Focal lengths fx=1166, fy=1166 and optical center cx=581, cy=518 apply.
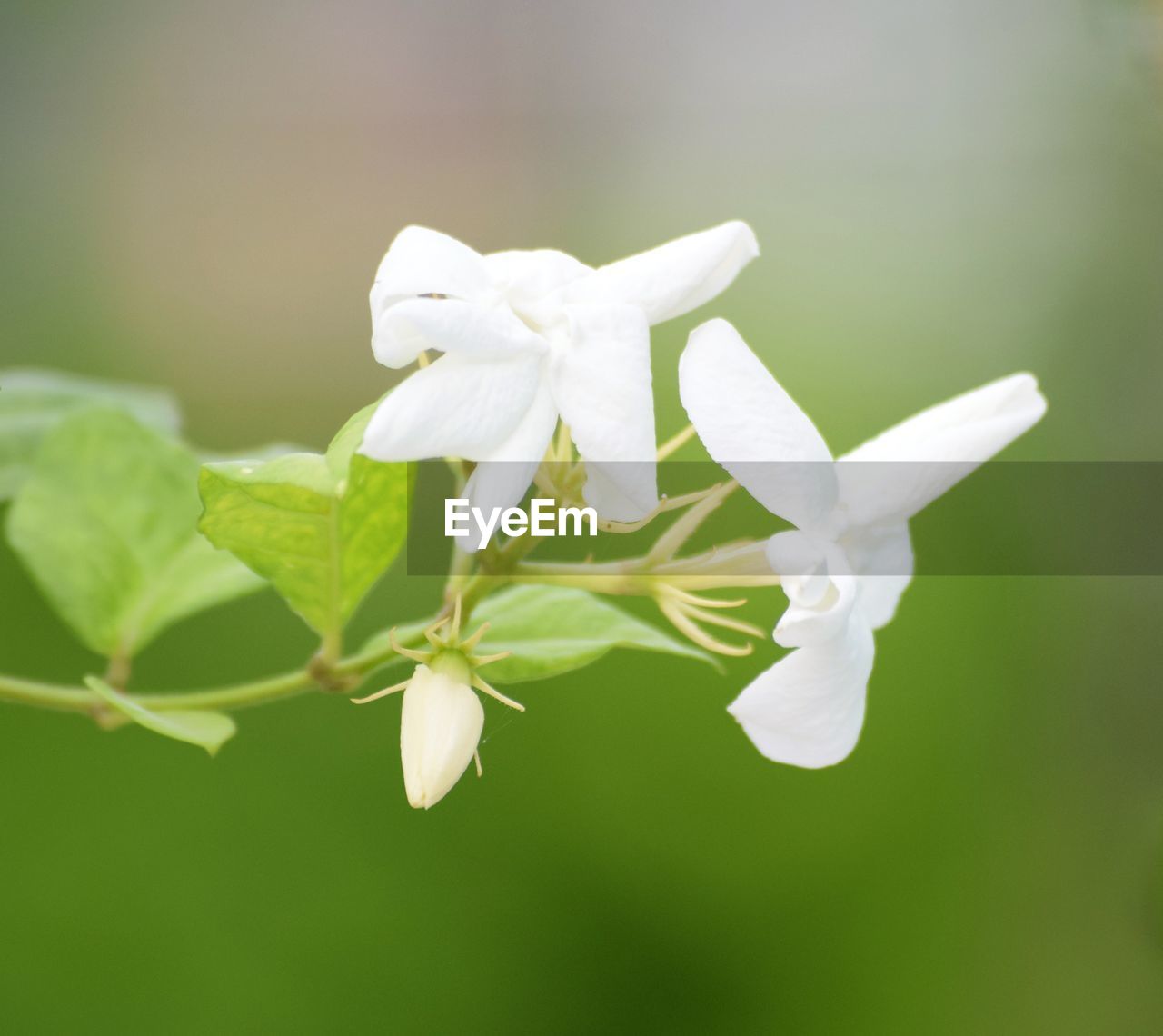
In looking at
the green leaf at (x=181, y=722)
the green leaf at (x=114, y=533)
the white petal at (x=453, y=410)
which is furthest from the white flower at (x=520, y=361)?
the green leaf at (x=114, y=533)

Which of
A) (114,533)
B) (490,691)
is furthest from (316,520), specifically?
(114,533)

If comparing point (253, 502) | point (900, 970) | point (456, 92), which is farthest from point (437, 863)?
point (456, 92)

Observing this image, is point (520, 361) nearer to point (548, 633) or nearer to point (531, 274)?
point (531, 274)

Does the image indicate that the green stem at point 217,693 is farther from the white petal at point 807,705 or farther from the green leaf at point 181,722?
the white petal at point 807,705

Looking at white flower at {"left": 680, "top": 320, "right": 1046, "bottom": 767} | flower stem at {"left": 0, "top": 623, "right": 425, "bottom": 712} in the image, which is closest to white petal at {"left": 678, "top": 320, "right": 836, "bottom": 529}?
white flower at {"left": 680, "top": 320, "right": 1046, "bottom": 767}

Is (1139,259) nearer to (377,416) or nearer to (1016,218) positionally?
(1016,218)
